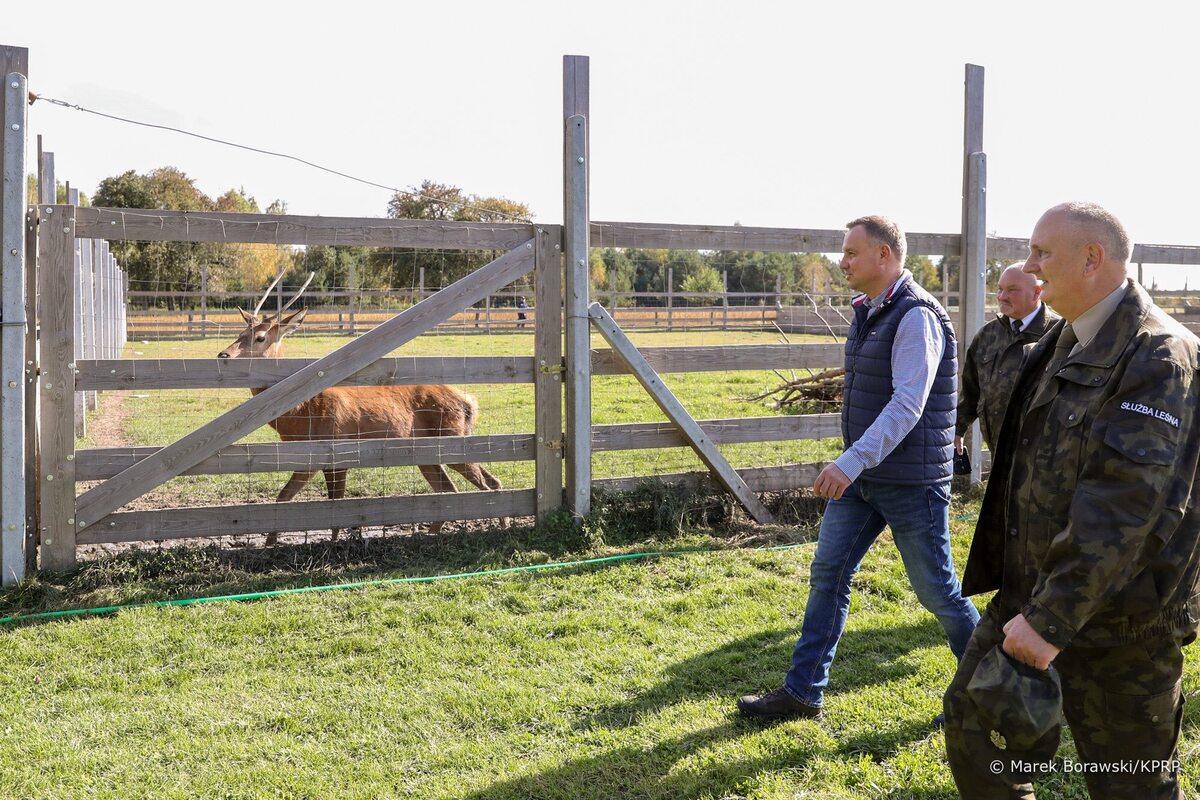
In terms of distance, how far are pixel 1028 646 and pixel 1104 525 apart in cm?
35

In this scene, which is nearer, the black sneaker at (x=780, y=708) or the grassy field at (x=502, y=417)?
the black sneaker at (x=780, y=708)

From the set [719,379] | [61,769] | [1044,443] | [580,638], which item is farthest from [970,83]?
[719,379]

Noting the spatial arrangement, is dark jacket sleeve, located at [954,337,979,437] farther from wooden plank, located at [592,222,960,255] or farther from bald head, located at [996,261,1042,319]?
wooden plank, located at [592,222,960,255]

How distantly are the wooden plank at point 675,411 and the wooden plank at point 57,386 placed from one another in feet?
11.1

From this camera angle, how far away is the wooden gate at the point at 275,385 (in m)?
5.71

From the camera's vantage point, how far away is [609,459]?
9.07 meters

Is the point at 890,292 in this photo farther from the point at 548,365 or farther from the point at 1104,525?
the point at 548,365

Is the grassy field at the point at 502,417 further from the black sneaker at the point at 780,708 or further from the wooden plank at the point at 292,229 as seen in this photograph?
the black sneaker at the point at 780,708

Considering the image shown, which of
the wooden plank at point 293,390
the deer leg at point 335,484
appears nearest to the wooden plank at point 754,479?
the wooden plank at point 293,390

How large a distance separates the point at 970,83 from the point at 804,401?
5.36 m

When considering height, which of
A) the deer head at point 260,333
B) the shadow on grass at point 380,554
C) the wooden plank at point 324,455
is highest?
the deer head at point 260,333

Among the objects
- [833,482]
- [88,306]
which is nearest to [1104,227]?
[833,482]

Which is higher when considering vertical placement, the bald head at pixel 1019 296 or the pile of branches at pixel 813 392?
the bald head at pixel 1019 296

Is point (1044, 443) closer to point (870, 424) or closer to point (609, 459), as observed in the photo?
point (870, 424)
